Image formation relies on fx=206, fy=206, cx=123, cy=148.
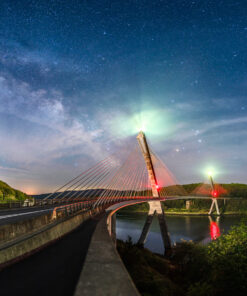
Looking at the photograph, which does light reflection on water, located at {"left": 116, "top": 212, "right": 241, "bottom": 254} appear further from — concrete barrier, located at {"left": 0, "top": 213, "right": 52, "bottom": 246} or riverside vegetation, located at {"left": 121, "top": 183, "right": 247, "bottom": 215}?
riverside vegetation, located at {"left": 121, "top": 183, "right": 247, "bottom": 215}

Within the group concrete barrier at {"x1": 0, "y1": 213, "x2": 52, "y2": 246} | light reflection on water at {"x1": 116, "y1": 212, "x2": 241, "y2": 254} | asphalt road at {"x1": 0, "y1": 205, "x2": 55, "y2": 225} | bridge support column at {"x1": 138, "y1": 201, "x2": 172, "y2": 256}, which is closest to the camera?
concrete barrier at {"x1": 0, "y1": 213, "x2": 52, "y2": 246}

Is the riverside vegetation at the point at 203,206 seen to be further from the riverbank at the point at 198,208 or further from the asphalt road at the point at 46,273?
the asphalt road at the point at 46,273

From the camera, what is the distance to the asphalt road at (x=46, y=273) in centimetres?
440

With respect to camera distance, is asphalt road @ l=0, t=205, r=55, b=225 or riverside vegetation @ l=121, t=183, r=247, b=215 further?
riverside vegetation @ l=121, t=183, r=247, b=215

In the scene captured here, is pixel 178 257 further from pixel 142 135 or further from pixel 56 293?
pixel 56 293

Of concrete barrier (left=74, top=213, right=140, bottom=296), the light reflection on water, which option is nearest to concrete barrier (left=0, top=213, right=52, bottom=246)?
concrete barrier (left=74, top=213, right=140, bottom=296)

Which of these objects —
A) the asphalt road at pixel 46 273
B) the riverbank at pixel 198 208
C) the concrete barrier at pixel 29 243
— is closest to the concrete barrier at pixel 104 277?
the asphalt road at pixel 46 273

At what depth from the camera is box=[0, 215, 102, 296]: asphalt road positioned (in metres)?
4.40

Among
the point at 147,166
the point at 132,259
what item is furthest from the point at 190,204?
the point at 132,259

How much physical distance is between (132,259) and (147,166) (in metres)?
24.3

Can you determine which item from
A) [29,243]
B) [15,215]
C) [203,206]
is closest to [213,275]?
[29,243]

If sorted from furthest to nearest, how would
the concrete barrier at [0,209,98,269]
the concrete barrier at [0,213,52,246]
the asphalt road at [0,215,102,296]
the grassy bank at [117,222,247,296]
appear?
the grassy bank at [117,222,247,296] → the concrete barrier at [0,213,52,246] → the concrete barrier at [0,209,98,269] → the asphalt road at [0,215,102,296]

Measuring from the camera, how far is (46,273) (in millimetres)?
5355

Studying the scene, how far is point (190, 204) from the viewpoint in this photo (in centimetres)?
14738
